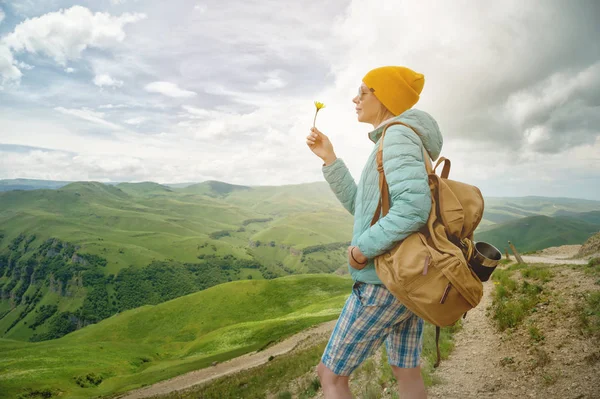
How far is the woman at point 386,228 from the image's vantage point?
8.84ft

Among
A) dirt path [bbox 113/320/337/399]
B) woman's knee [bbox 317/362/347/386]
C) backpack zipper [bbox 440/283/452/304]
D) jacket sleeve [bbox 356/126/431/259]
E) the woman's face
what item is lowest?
dirt path [bbox 113/320/337/399]

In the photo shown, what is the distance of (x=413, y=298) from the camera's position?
2.56 metres

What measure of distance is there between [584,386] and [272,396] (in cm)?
904

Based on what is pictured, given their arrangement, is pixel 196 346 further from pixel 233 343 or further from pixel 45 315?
pixel 45 315

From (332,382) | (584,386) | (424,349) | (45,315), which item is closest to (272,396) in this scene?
(424,349)

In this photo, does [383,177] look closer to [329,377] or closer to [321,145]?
[321,145]

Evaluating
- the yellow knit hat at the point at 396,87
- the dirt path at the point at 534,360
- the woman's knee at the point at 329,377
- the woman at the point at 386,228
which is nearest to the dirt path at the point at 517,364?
the dirt path at the point at 534,360

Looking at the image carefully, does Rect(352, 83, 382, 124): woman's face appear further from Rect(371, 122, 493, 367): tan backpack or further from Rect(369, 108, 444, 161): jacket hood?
Rect(371, 122, 493, 367): tan backpack

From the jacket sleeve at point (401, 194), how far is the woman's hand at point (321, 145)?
1217 mm

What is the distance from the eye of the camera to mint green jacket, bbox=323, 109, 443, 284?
265 cm

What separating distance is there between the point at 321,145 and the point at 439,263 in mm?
2117

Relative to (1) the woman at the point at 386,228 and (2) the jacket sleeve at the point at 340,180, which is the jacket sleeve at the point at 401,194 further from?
(2) the jacket sleeve at the point at 340,180

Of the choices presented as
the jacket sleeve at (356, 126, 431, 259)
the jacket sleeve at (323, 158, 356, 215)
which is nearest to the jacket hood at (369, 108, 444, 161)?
the jacket sleeve at (356, 126, 431, 259)

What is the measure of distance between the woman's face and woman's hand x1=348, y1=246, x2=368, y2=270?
1487mm
